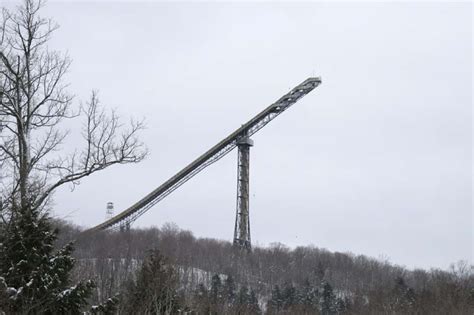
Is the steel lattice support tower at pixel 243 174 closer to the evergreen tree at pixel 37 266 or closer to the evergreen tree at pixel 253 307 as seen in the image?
the evergreen tree at pixel 253 307

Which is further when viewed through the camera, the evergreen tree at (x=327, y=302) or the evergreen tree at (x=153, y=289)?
the evergreen tree at (x=327, y=302)

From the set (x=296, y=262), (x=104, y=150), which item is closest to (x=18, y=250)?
(x=104, y=150)

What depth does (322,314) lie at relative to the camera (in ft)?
180

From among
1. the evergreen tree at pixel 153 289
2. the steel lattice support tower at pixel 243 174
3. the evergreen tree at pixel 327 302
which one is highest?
the steel lattice support tower at pixel 243 174

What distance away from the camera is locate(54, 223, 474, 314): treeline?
38188mm

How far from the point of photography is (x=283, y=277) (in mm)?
77562

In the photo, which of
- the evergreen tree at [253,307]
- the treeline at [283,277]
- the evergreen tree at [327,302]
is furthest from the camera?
the evergreen tree at [327,302]

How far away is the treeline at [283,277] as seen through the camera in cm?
3819

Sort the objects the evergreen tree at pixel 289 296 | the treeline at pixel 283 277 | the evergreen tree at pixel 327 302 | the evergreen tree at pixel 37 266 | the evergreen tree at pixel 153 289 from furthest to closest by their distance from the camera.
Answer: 1. the evergreen tree at pixel 327 302
2. the evergreen tree at pixel 289 296
3. the treeline at pixel 283 277
4. the evergreen tree at pixel 153 289
5. the evergreen tree at pixel 37 266

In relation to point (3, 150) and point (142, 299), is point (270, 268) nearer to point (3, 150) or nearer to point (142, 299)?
point (142, 299)

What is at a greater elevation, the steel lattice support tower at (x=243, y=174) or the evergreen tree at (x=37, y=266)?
the steel lattice support tower at (x=243, y=174)

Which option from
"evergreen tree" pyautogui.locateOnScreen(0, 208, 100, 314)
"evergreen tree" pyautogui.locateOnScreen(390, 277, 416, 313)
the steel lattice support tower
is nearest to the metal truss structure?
the steel lattice support tower

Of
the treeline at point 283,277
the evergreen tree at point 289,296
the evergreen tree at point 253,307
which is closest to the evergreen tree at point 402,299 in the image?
the treeline at point 283,277

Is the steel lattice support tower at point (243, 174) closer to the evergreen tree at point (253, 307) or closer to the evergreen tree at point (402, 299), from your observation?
the evergreen tree at point (253, 307)
